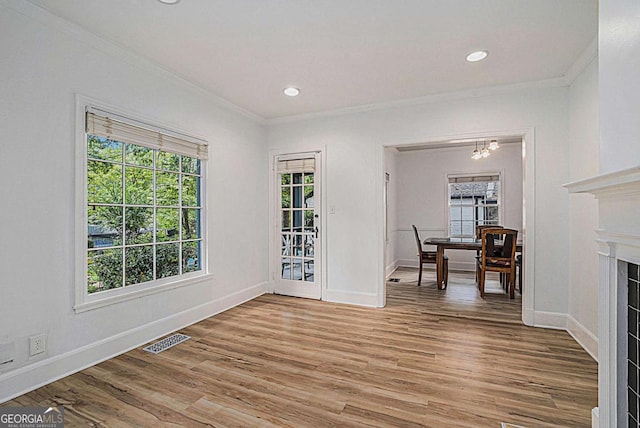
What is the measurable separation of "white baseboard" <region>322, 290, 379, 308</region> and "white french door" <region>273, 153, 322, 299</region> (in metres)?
0.16

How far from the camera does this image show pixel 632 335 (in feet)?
4.58

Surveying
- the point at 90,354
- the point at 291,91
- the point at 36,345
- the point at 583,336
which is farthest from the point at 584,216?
the point at 36,345

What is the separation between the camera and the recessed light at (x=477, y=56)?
273 cm

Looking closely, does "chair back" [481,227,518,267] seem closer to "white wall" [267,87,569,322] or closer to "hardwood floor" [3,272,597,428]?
"white wall" [267,87,569,322]

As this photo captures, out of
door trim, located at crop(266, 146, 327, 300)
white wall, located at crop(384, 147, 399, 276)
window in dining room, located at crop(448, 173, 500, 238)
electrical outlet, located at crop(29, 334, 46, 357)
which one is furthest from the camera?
window in dining room, located at crop(448, 173, 500, 238)

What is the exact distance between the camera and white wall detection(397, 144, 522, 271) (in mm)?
6410

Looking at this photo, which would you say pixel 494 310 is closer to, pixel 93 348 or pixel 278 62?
pixel 278 62

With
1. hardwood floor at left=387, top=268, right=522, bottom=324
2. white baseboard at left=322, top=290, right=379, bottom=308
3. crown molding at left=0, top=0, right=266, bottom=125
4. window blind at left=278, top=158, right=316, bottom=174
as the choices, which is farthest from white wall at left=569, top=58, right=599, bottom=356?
crown molding at left=0, top=0, right=266, bottom=125

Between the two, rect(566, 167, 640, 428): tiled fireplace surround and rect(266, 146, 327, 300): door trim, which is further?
rect(266, 146, 327, 300): door trim

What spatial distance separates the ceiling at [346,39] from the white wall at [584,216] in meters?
0.35

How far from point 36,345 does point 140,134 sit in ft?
5.96

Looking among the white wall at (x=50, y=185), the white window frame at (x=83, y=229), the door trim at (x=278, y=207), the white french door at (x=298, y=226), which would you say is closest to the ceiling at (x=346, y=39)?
the white wall at (x=50, y=185)

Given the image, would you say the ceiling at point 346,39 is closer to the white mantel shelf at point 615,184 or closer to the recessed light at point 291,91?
the recessed light at point 291,91

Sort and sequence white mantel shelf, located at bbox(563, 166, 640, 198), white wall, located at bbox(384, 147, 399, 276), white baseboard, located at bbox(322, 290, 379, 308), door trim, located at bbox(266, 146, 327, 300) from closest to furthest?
white mantel shelf, located at bbox(563, 166, 640, 198) < white baseboard, located at bbox(322, 290, 379, 308) < door trim, located at bbox(266, 146, 327, 300) < white wall, located at bbox(384, 147, 399, 276)
